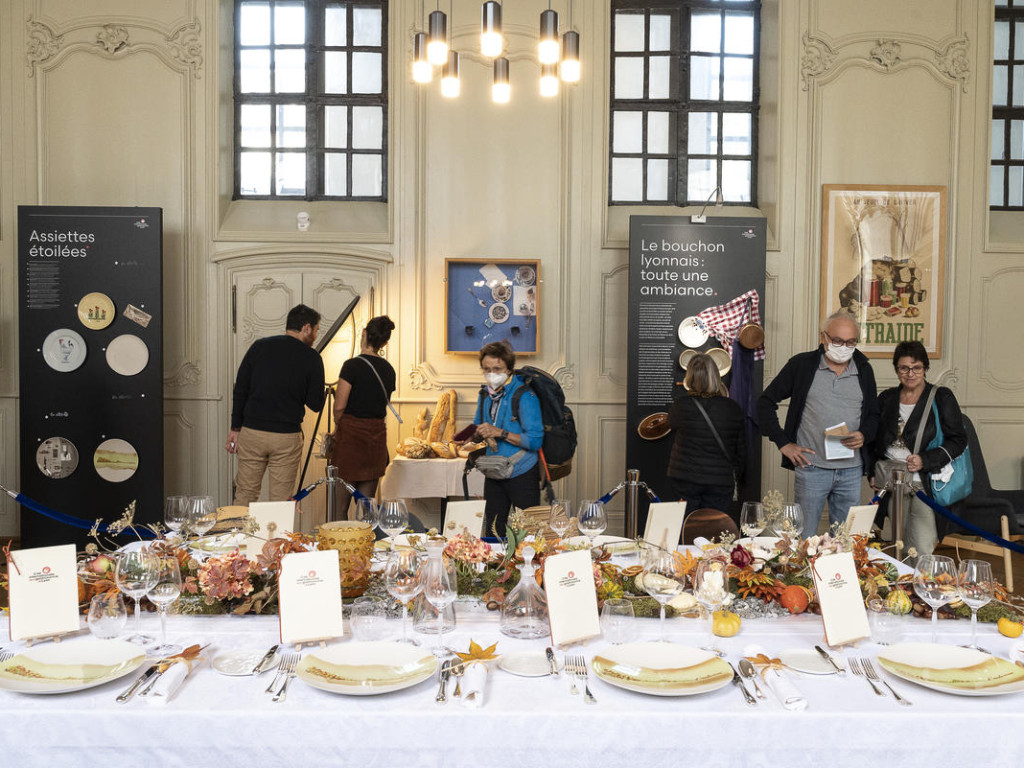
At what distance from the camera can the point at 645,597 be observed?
2.40m

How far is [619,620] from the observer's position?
202 centimetres

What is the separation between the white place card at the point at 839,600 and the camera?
6.77ft

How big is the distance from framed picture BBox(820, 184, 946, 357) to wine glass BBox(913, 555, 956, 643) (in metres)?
4.88

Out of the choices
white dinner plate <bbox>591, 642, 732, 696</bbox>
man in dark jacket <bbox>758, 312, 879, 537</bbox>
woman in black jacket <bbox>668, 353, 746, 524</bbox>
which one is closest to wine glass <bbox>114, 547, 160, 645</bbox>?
white dinner plate <bbox>591, 642, 732, 696</bbox>

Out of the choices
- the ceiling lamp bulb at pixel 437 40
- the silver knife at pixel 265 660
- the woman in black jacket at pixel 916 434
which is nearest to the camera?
the silver knife at pixel 265 660

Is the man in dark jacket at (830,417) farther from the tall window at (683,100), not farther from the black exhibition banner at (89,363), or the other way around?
the black exhibition banner at (89,363)

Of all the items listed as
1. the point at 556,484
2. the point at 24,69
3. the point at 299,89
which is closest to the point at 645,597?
the point at 556,484

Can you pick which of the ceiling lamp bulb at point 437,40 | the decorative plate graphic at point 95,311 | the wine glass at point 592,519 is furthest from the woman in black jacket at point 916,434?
the decorative plate graphic at point 95,311

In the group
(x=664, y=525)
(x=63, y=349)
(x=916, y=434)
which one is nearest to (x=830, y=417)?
(x=916, y=434)

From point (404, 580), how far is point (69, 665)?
753 millimetres

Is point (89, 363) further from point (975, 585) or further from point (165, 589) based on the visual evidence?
point (975, 585)

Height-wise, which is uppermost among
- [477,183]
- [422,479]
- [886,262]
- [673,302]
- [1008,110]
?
[1008,110]

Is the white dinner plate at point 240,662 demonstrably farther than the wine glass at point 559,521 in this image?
No

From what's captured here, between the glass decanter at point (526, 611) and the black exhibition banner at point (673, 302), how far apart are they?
13.0ft
